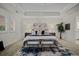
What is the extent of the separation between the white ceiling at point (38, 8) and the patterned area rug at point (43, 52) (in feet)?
3.28

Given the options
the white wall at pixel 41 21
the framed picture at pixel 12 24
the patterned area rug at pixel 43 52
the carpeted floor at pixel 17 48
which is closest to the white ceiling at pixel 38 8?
the white wall at pixel 41 21

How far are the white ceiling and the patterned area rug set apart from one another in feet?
3.28

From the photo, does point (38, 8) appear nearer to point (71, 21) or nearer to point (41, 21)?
point (41, 21)

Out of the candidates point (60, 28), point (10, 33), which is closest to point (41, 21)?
point (60, 28)

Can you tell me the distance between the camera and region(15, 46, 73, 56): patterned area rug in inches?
148

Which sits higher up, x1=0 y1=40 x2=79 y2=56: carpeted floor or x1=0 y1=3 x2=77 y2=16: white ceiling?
x1=0 y1=3 x2=77 y2=16: white ceiling

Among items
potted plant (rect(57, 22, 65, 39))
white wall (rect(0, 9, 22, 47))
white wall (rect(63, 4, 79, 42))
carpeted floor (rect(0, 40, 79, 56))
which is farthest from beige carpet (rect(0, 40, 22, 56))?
white wall (rect(63, 4, 79, 42))

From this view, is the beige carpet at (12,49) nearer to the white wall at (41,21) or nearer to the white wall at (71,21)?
the white wall at (41,21)

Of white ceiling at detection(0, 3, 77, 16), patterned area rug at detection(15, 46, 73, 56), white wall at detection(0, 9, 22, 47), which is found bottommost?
patterned area rug at detection(15, 46, 73, 56)

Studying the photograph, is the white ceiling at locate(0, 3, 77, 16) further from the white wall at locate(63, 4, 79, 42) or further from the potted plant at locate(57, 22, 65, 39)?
the potted plant at locate(57, 22, 65, 39)

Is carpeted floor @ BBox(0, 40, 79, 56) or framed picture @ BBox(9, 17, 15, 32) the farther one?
framed picture @ BBox(9, 17, 15, 32)

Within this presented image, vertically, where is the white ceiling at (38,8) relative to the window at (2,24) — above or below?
above

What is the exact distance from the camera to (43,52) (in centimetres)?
378

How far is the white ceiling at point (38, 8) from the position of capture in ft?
12.3
